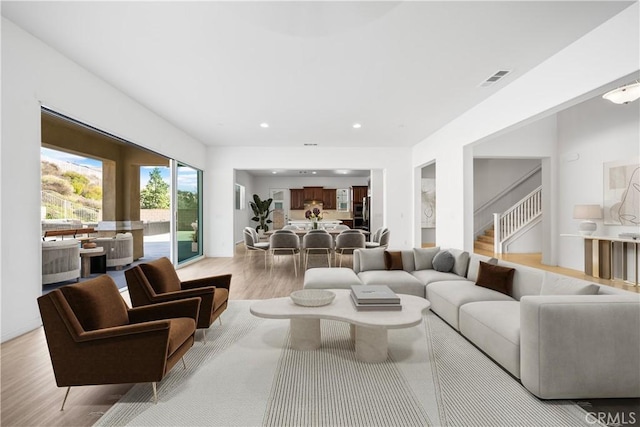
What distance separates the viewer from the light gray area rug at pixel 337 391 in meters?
1.80

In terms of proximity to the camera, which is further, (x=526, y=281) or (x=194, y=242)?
(x=194, y=242)

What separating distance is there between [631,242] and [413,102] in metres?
3.85

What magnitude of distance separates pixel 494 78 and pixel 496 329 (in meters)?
3.33

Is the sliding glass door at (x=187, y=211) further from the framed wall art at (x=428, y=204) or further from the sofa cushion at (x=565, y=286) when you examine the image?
the framed wall art at (x=428, y=204)

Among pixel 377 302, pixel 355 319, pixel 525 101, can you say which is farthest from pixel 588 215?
pixel 355 319

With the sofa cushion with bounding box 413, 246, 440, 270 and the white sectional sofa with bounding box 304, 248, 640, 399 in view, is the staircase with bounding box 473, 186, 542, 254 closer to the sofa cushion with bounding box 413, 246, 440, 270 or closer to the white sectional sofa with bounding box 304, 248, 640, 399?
the sofa cushion with bounding box 413, 246, 440, 270

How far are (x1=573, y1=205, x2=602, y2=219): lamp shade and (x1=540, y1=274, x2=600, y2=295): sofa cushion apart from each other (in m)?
3.71

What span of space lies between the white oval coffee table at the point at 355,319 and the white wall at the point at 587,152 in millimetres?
4938

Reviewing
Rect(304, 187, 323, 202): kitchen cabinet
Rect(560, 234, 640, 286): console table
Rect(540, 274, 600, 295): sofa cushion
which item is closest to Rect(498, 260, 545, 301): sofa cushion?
Rect(540, 274, 600, 295): sofa cushion

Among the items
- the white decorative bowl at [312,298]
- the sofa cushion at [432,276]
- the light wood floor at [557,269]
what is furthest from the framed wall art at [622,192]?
the white decorative bowl at [312,298]

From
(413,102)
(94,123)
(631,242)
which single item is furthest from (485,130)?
(94,123)

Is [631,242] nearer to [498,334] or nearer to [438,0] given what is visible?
[498,334]

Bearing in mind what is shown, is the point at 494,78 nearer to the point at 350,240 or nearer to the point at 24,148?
the point at 350,240

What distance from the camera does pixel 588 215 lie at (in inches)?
209
